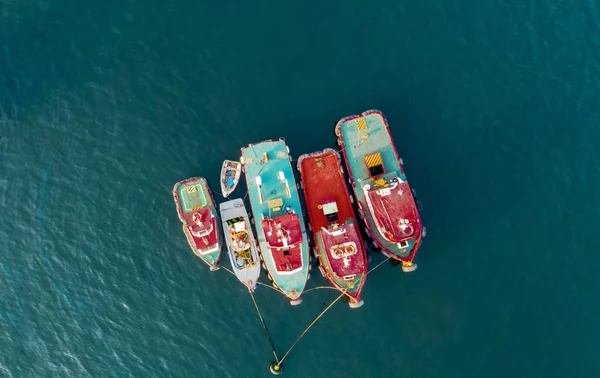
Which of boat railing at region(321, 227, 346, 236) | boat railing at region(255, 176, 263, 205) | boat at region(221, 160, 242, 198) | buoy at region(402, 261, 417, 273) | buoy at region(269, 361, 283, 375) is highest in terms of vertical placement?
boat at region(221, 160, 242, 198)

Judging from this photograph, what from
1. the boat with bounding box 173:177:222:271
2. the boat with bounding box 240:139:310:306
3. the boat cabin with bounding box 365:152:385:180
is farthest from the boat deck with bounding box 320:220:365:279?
the boat with bounding box 173:177:222:271

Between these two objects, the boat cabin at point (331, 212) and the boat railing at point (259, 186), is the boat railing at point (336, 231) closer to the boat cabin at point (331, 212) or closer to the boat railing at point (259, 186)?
the boat cabin at point (331, 212)

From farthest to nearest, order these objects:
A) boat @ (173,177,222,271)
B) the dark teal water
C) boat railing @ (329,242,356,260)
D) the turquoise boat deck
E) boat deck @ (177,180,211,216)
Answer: boat deck @ (177,180,211,216)
boat @ (173,177,222,271)
the turquoise boat deck
the dark teal water
boat railing @ (329,242,356,260)

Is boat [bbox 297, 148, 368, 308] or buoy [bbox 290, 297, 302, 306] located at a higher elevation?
boat [bbox 297, 148, 368, 308]

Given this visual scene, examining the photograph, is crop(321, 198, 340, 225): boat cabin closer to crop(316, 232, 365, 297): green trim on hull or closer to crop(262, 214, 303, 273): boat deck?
crop(316, 232, 365, 297): green trim on hull

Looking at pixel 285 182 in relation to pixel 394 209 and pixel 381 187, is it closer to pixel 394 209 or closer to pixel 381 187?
pixel 381 187

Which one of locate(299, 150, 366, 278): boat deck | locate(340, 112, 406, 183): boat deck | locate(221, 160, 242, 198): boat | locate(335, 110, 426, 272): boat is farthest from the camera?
locate(221, 160, 242, 198): boat

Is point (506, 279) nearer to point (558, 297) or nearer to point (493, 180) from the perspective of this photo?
point (558, 297)

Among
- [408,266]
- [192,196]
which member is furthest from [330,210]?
[192,196]
